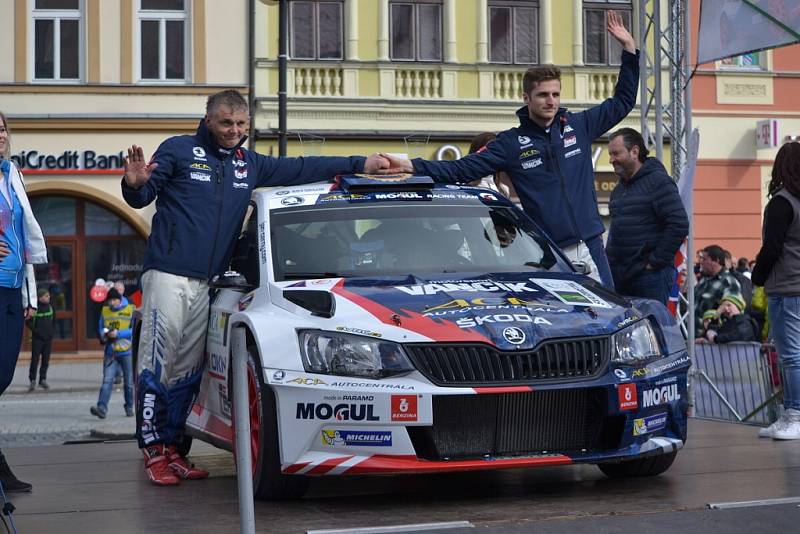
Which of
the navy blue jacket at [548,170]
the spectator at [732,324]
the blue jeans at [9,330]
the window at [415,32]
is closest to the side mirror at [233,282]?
the blue jeans at [9,330]

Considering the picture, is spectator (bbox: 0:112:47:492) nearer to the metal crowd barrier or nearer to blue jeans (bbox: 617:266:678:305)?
blue jeans (bbox: 617:266:678:305)

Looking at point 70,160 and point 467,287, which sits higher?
point 70,160

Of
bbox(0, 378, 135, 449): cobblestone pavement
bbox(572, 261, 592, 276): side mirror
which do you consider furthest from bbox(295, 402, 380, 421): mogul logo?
bbox(0, 378, 135, 449): cobblestone pavement

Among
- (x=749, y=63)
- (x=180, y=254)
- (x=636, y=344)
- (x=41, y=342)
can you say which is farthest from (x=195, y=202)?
(x=749, y=63)

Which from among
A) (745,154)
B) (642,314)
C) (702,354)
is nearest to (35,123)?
(745,154)

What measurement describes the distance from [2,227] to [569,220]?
3205 millimetres

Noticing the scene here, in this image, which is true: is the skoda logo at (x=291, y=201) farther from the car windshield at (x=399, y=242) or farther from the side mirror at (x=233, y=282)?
the side mirror at (x=233, y=282)

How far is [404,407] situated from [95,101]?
2133 centimetres

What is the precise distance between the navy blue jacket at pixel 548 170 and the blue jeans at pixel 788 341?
4.60ft

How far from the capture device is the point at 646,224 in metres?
9.35

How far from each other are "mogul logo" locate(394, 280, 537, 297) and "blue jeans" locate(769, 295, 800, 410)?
2.83 metres

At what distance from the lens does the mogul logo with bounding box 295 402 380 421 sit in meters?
6.07

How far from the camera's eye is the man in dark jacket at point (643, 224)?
30.1ft

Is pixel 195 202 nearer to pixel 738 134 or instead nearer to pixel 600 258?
pixel 600 258
